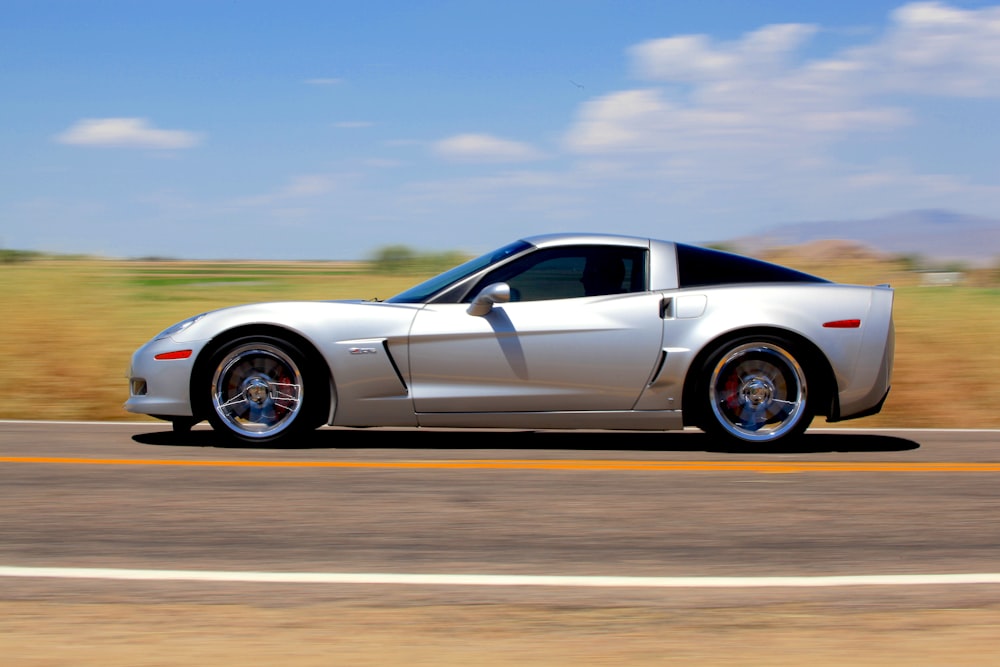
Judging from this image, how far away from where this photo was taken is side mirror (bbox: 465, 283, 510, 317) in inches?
285

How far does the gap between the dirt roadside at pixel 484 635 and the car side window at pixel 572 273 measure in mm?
3901

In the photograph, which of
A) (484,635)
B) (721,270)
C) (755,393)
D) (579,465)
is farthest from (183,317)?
(484,635)

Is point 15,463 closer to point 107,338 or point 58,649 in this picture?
point 58,649

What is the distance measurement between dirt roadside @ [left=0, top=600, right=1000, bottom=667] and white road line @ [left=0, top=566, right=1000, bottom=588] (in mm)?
325

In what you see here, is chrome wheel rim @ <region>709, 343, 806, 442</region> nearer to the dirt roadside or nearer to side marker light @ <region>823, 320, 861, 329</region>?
side marker light @ <region>823, 320, 861, 329</region>

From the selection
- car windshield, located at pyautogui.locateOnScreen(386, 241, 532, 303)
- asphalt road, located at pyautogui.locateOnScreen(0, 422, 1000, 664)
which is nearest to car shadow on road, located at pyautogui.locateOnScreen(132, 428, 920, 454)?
asphalt road, located at pyautogui.locateOnScreen(0, 422, 1000, 664)

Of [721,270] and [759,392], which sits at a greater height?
[721,270]

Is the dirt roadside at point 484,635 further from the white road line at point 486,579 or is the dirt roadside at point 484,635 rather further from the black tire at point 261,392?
the black tire at point 261,392

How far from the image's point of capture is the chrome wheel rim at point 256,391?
7539 mm

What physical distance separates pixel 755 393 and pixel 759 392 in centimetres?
3

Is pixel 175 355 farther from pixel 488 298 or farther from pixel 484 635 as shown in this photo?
pixel 484 635

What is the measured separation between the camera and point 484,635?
359 cm

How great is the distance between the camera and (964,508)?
5.80 m

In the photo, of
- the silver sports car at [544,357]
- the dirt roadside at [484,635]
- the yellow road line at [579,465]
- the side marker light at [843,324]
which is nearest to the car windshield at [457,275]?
the silver sports car at [544,357]
